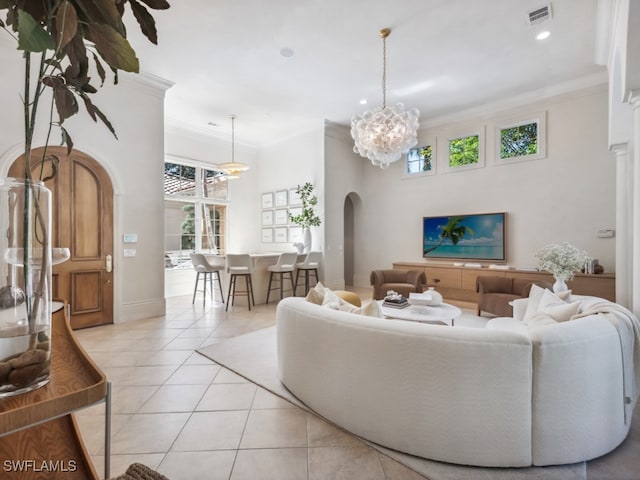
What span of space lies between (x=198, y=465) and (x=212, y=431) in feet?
1.03

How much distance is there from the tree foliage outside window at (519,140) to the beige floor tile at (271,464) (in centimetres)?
612

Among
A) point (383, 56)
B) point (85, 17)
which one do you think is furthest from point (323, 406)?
point (383, 56)

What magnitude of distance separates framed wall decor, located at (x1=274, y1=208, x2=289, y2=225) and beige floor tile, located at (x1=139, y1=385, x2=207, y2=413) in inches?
211

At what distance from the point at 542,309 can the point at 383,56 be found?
12.2ft

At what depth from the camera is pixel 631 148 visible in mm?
3643

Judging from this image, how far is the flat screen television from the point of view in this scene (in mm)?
5895

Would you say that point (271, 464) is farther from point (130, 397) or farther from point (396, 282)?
point (396, 282)

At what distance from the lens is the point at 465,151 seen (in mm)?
6453

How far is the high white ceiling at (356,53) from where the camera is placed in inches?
139

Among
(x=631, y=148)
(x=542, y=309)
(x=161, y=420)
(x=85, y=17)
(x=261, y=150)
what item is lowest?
(x=161, y=420)

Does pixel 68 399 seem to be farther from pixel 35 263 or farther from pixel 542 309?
pixel 542 309

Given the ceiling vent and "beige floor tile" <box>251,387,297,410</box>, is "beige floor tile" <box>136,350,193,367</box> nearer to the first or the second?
"beige floor tile" <box>251,387,297,410</box>

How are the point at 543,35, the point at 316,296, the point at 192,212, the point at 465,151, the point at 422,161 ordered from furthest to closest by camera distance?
the point at 192,212, the point at 422,161, the point at 465,151, the point at 543,35, the point at 316,296

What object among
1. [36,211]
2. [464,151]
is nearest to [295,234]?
[464,151]
